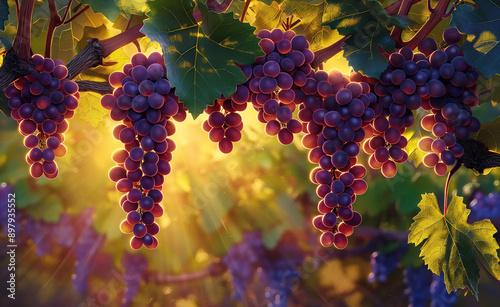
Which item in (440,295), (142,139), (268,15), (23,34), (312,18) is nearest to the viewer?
(142,139)

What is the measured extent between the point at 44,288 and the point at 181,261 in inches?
40.2

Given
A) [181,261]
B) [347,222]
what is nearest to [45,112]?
[347,222]

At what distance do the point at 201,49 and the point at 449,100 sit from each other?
1.33ft

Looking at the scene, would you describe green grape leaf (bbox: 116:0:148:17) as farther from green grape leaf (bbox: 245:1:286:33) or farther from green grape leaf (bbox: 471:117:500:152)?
green grape leaf (bbox: 471:117:500:152)

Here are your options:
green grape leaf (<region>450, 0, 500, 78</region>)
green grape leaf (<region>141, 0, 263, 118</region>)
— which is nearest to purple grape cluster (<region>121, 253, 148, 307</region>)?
green grape leaf (<region>141, 0, 263, 118</region>)

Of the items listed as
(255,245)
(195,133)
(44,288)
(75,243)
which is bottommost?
(255,245)

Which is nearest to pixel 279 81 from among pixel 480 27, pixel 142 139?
pixel 142 139

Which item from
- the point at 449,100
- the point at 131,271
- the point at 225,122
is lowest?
the point at 131,271

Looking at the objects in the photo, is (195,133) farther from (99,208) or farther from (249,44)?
(249,44)

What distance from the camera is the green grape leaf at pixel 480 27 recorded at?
620 mm

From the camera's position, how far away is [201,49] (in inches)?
24.1

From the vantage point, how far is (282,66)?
623 millimetres

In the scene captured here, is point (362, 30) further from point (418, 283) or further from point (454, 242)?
point (418, 283)

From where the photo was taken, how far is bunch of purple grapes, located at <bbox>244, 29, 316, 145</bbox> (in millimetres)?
612
